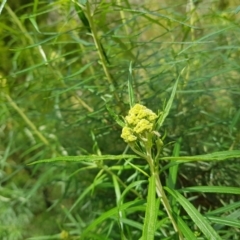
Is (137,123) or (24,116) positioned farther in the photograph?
(24,116)

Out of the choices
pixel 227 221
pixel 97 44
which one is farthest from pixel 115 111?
pixel 227 221

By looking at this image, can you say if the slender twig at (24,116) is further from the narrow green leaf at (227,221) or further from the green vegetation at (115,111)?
the narrow green leaf at (227,221)

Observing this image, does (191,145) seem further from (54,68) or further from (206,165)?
(54,68)

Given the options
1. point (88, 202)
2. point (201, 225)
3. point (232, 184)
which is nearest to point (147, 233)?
point (201, 225)

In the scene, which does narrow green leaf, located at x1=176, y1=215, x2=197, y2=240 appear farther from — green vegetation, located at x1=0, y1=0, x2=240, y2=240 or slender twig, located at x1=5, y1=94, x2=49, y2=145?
slender twig, located at x1=5, y1=94, x2=49, y2=145

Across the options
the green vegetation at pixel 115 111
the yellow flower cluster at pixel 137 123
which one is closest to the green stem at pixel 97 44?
the green vegetation at pixel 115 111

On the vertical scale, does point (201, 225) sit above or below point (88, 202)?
above

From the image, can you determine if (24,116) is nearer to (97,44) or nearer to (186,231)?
(97,44)

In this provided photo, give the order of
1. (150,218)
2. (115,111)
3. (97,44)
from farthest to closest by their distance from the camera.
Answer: (115,111), (97,44), (150,218)

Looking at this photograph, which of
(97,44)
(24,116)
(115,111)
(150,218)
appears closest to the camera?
(150,218)
